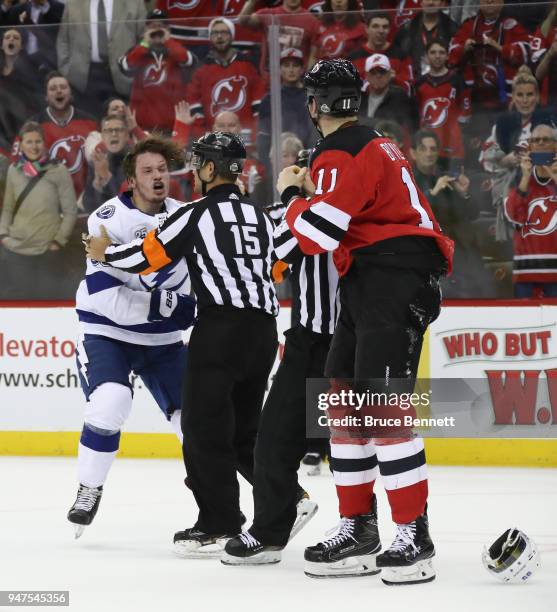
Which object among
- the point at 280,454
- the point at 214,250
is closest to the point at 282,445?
the point at 280,454

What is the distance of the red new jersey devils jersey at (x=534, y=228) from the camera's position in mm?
6684

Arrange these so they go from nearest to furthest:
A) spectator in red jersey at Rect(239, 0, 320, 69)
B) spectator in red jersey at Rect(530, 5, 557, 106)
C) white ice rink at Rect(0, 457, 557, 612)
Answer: white ice rink at Rect(0, 457, 557, 612)
spectator in red jersey at Rect(530, 5, 557, 106)
spectator in red jersey at Rect(239, 0, 320, 69)

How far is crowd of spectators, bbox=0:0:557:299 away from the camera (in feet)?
22.0

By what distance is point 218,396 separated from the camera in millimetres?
4129

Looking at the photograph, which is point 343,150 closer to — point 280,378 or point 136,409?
point 280,378

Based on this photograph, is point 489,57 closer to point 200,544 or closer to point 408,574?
point 200,544

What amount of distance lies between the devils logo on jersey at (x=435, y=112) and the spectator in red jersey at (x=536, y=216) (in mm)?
472

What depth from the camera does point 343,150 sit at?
12.0 ft

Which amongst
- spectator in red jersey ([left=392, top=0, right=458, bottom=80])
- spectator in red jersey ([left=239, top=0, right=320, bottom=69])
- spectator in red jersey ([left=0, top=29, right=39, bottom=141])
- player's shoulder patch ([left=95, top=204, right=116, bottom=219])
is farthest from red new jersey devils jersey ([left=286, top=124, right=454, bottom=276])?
spectator in red jersey ([left=0, top=29, right=39, bottom=141])

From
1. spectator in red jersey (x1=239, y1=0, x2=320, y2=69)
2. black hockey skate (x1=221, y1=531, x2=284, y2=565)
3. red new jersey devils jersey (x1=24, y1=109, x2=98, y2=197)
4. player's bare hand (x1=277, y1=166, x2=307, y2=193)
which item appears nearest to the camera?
player's bare hand (x1=277, y1=166, x2=307, y2=193)

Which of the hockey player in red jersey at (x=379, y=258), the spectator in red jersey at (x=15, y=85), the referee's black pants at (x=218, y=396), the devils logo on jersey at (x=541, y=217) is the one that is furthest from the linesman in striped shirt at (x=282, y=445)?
the spectator in red jersey at (x=15, y=85)

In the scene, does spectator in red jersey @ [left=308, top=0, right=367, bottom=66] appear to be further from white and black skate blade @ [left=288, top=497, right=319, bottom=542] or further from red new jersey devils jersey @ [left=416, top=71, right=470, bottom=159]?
white and black skate blade @ [left=288, top=497, right=319, bottom=542]

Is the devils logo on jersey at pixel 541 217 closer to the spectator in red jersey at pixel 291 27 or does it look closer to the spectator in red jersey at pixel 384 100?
the spectator in red jersey at pixel 384 100

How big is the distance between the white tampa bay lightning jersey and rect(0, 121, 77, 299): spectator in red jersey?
2.69 meters
